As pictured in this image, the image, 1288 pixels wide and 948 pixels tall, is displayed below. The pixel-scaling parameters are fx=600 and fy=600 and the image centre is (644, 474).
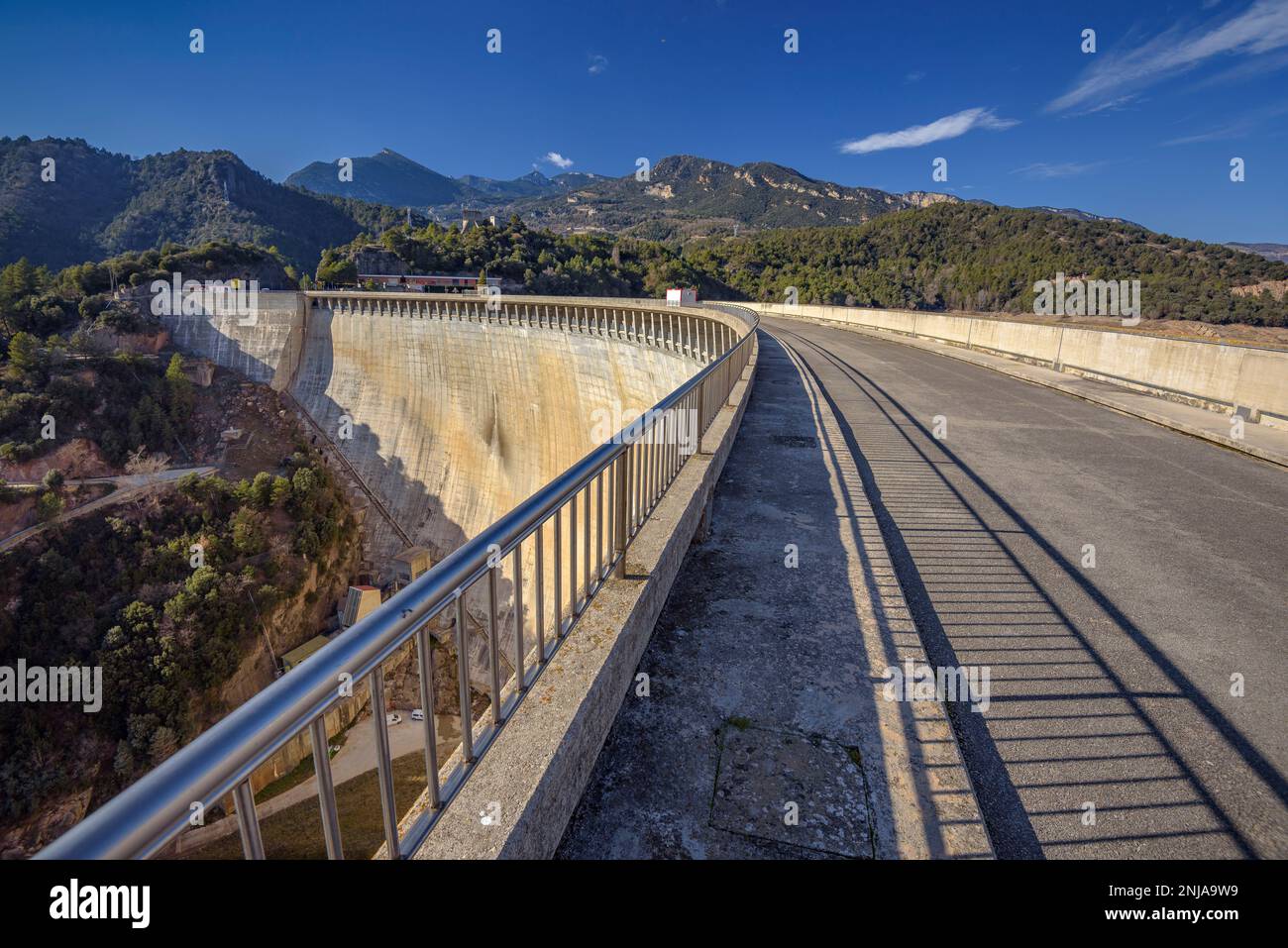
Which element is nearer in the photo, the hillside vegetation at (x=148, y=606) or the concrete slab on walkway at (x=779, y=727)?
the concrete slab on walkway at (x=779, y=727)

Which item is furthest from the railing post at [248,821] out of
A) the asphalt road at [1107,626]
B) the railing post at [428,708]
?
the asphalt road at [1107,626]

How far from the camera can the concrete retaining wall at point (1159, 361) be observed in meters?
9.62

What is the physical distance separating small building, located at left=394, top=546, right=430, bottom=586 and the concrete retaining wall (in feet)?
104

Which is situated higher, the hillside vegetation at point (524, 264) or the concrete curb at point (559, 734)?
the hillside vegetation at point (524, 264)

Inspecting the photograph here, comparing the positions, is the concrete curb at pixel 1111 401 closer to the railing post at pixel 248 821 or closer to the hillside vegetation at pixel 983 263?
the railing post at pixel 248 821

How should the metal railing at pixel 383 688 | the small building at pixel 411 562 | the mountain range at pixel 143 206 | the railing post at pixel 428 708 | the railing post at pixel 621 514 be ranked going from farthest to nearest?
the mountain range at pixel 143 206, the small building at pixel 411 562, the railing post at pixel 621 514, the railing post at pixel 428 708, the metal railing at pixel 383 688

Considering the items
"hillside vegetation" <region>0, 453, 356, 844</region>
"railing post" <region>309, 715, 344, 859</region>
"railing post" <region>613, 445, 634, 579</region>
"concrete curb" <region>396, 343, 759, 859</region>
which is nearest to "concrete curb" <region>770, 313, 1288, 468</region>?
"concrete curb" <region>396, 343, 759, 859</region>

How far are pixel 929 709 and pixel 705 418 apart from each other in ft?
13.4

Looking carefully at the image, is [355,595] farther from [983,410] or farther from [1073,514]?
[1073,514]

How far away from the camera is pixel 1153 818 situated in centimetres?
236

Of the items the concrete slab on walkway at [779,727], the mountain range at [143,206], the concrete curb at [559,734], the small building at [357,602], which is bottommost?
the small building at [357,602]

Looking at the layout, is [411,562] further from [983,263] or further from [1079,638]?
[983,263]

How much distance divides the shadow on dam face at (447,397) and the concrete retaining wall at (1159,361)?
1125cm
